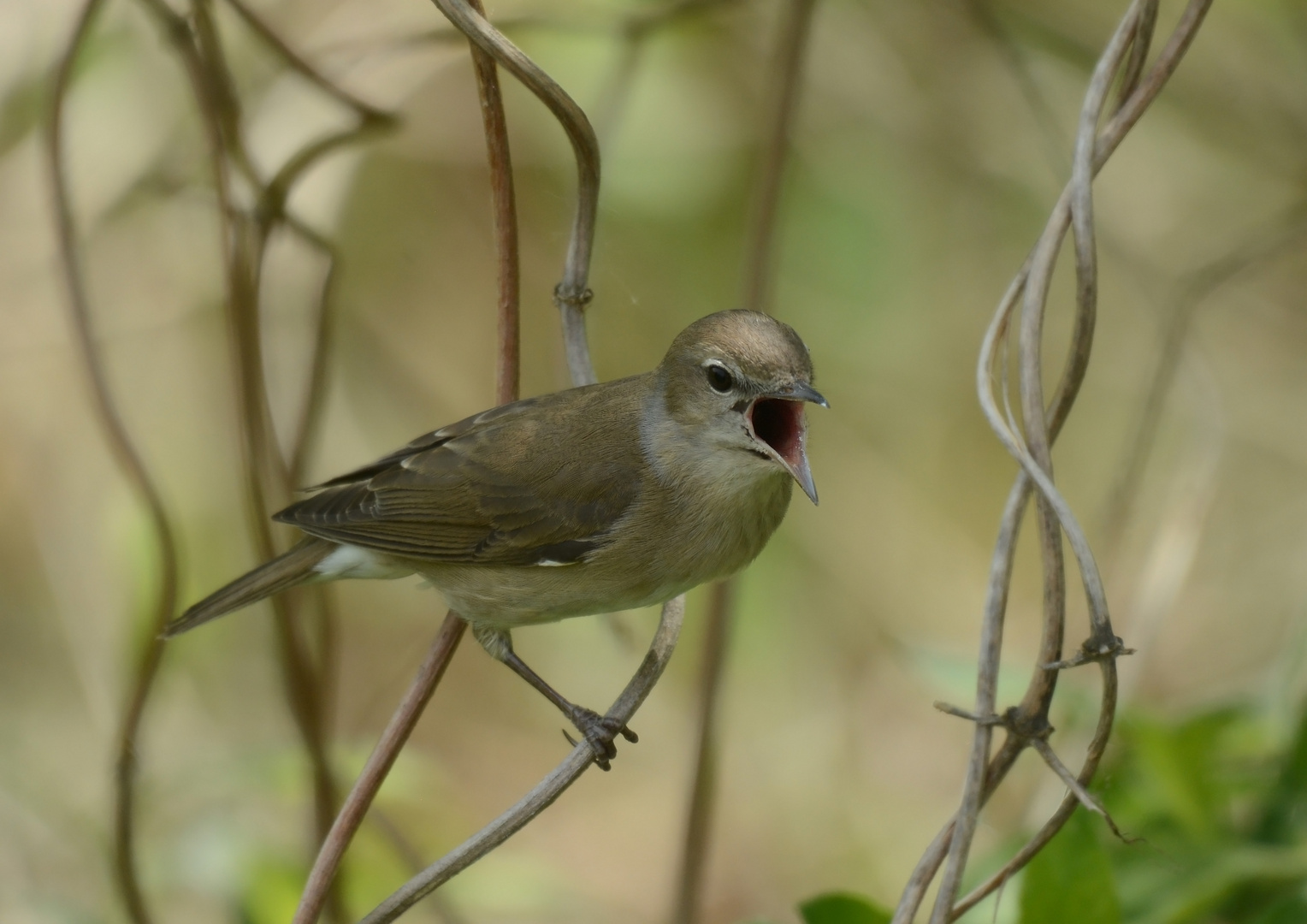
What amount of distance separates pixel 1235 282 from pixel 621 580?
11.9 ft

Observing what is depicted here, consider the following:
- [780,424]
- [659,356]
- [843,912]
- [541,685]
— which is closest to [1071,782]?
[843,912]

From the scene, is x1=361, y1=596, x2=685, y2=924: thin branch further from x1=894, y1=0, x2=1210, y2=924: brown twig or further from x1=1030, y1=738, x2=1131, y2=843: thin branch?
x1=1030, y1=738, x2=1131, y2=843: thin branch

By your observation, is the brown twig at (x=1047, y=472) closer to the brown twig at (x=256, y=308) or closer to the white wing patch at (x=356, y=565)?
the brown twig at (x=256, y=308)

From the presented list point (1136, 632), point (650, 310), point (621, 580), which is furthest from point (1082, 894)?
point (650, 310)

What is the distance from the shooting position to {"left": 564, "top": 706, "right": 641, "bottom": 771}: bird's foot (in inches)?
94.8

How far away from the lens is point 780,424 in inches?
109

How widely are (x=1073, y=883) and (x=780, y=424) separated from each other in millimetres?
1115

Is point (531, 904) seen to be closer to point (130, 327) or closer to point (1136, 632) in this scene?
point (1136, 632)

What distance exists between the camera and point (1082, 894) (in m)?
2.13

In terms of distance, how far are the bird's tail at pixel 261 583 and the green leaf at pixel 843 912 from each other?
1.46 m

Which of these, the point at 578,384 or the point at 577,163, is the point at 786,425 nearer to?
the point at 578,384

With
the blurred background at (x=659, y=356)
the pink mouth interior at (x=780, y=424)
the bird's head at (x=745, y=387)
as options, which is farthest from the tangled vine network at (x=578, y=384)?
the blurred background at (x=659, y=356)

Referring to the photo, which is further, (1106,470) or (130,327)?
(1106,470)

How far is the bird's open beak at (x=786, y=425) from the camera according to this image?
245 centimetres
